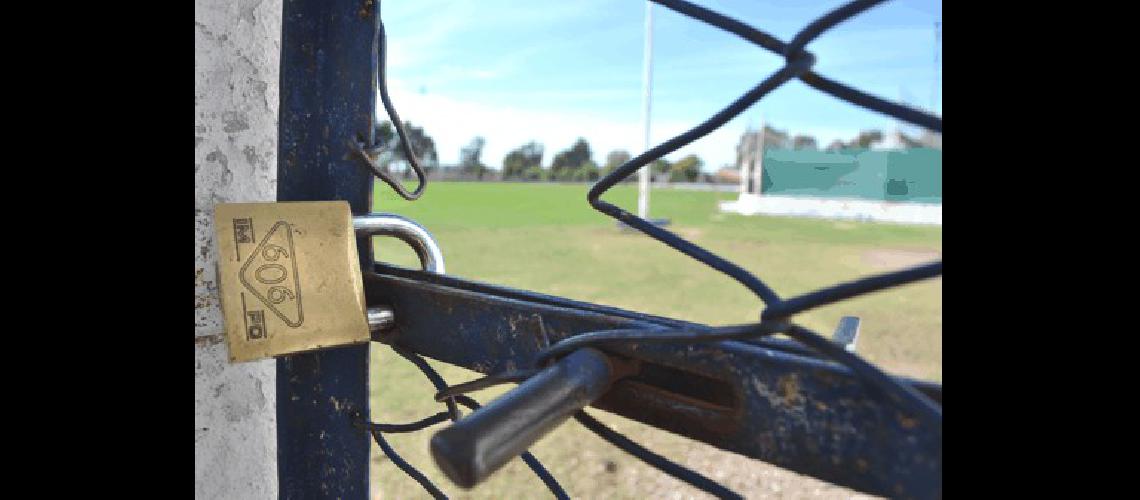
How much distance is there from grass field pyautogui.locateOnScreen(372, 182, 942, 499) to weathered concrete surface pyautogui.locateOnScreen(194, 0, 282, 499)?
22 cm

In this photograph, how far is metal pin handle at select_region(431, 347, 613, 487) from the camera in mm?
266

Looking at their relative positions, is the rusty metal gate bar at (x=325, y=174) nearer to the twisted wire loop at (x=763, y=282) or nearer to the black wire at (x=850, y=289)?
the twisted wire loop at (x=763, y=282)

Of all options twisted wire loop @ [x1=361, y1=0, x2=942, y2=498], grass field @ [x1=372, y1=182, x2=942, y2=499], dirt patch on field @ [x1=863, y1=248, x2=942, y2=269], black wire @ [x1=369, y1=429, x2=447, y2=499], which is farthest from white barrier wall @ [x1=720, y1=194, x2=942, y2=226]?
twisted wire loop @ [x1=361, y1=0, x2=942, y2=498]

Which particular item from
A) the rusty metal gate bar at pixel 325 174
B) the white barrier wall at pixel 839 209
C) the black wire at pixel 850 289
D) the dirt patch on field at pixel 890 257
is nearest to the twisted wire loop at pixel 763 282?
the black wire at pixel 850 289

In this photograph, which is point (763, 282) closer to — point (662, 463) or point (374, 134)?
point (662, 463)

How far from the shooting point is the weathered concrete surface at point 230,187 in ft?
1.90

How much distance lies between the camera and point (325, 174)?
56 cm

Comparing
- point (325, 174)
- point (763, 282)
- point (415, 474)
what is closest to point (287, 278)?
point (325, 174)

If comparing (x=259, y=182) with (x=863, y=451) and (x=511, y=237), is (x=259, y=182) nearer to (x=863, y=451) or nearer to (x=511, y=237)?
(x=863, y=451)

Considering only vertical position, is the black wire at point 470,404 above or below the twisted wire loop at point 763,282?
below

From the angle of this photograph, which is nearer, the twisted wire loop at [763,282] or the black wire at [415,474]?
the twisted wire loop at [763,282]

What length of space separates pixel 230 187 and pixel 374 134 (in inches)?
5.7
